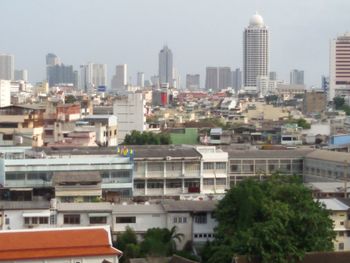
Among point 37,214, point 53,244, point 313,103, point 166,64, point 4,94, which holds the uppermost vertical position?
→ point 166,64

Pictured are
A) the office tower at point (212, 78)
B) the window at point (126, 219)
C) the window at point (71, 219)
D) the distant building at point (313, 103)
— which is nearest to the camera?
the window at point (71, 219)

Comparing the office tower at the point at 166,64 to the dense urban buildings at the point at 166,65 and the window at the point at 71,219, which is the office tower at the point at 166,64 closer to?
the dense urban buildings at the point at 166,65

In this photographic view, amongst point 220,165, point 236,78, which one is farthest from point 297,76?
point 220,165

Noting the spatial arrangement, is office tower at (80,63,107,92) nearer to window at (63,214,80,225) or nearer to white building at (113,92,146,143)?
white building at (113,92,146,143)

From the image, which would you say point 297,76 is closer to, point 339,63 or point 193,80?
point 193,80

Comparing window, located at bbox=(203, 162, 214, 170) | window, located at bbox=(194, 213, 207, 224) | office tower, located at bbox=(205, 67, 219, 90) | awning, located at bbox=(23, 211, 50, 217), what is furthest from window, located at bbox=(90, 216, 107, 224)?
office tower, located at bbox=(205, 67, 219, 90)

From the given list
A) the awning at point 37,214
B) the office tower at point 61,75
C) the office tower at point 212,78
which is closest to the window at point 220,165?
the awning at point 37,214
